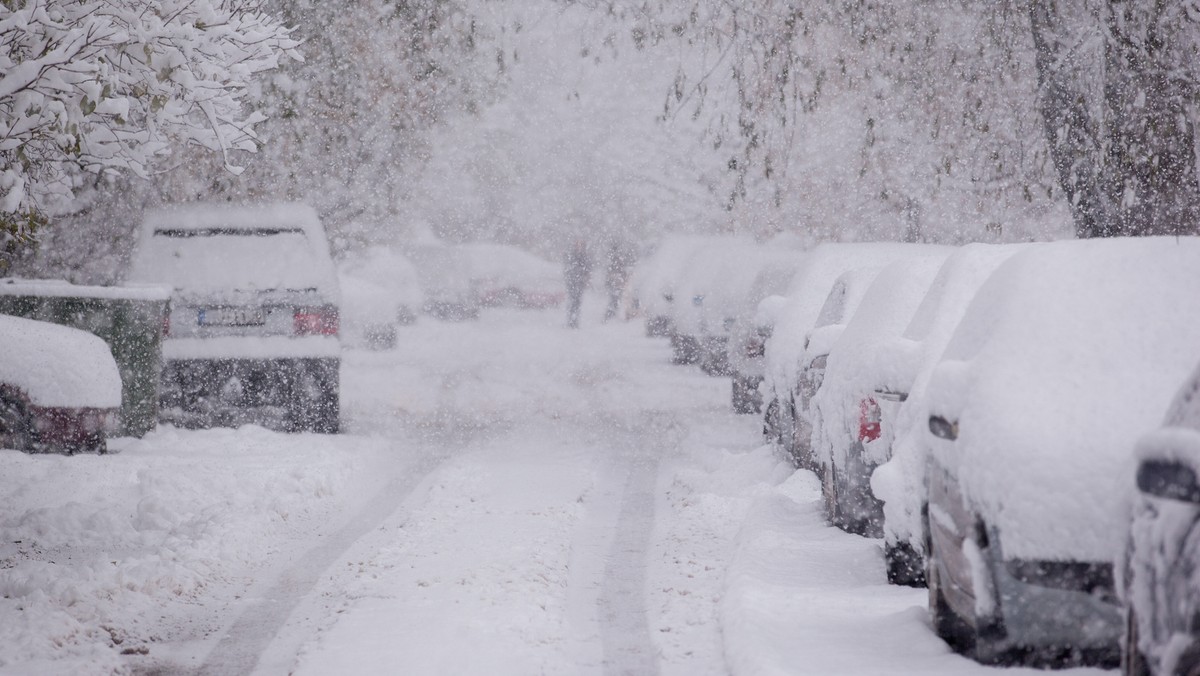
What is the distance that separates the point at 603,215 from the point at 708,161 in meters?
8.42

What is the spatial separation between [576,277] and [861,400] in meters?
28.6

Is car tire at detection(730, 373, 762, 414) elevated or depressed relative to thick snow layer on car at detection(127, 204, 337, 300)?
depressed

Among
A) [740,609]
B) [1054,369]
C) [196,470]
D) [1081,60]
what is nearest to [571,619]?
[740,609]

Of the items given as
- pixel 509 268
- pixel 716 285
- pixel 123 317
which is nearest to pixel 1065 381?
pixel 123 317

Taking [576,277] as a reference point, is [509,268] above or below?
below

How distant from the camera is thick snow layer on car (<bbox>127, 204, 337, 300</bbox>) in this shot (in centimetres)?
1311

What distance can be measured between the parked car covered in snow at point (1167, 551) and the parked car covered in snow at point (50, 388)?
8.73 meters

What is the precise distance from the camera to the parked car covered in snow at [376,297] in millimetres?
27297

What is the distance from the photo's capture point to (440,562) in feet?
25.2

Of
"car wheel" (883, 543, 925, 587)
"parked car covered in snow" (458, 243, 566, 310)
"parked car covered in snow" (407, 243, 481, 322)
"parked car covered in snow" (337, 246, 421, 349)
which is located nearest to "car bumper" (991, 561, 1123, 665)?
"car wheel" (883, 543, 925, 587)

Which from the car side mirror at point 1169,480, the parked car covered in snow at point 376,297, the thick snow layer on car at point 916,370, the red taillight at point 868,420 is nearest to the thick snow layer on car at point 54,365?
the red taillight at point 868,420

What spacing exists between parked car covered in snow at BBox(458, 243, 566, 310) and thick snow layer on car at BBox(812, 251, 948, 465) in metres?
32.2

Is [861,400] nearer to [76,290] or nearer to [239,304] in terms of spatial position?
[239,304]

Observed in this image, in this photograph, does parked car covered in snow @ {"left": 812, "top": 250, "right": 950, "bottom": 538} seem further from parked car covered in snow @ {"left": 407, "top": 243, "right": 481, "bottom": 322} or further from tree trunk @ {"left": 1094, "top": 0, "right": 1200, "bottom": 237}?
parked car covered in snow @ {"left": 407, "top": 243, "right": 481, "bottom": 322}
